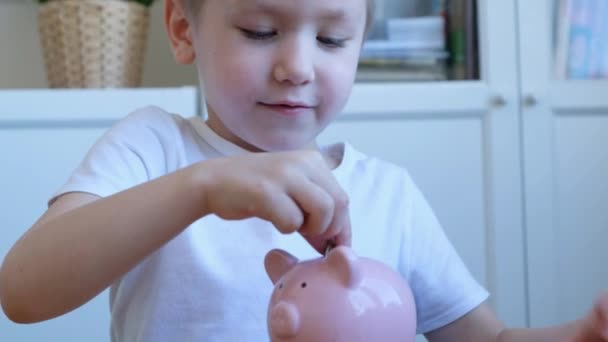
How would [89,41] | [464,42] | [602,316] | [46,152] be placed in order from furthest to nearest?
[464,42] → [89,41] → [46,152] → [602,316]

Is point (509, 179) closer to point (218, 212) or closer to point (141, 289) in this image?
point (141, 289)

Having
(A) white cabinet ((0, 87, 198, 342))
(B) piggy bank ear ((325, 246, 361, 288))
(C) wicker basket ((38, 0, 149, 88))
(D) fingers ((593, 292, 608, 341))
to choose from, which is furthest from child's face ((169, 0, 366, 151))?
(C) wicker basket ((38, 0, 149, 88))

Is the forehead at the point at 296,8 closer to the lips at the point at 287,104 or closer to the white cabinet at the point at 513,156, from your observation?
the lips at the point at 287,104

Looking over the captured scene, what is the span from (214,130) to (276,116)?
5.6 inches

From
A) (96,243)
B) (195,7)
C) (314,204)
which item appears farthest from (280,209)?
(195,7)

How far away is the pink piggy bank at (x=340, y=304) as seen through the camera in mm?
539

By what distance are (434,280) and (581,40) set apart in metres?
0.94

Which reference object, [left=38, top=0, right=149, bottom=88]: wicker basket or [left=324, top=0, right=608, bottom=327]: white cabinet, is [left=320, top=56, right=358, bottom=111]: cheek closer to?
[left=324, top=0, right=608, bottom=327]: white cabinet

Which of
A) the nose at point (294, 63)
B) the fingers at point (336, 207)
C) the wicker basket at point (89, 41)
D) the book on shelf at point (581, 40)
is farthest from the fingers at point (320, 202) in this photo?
the book on shelf at point (581, 40)

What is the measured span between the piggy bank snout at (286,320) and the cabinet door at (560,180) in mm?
1044

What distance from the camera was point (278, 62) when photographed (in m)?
0.73

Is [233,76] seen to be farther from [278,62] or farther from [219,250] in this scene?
[219,250]

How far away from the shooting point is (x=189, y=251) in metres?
0.78

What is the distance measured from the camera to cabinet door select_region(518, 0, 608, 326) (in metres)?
1.50
